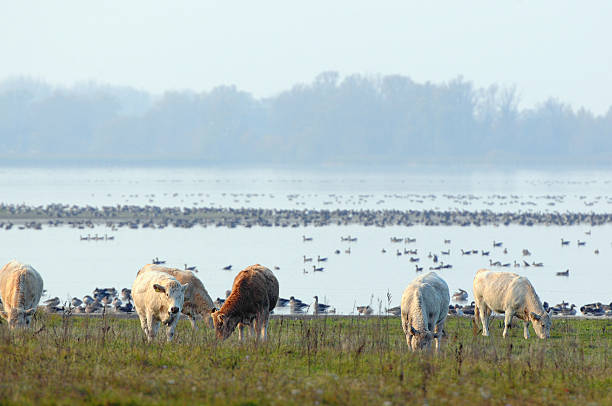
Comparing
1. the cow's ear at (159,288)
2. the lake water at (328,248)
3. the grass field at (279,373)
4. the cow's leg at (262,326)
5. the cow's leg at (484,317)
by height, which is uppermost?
the cow's ear at (159,288)

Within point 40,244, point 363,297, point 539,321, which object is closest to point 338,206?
point 40,244

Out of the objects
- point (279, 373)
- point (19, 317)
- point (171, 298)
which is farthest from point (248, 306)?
point (19, 317)

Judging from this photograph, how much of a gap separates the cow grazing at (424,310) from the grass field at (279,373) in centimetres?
45

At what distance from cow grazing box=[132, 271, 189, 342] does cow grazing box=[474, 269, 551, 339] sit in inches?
287

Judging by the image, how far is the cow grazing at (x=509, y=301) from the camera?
64.8ft

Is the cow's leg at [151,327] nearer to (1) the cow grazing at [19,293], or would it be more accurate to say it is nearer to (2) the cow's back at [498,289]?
(1) the cow grazing at [19,293]

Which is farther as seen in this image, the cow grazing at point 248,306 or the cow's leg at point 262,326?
the cow's leg at point 262,326

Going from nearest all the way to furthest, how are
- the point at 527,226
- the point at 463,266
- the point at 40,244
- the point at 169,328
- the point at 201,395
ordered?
the point at 201,395 < the point at 169,328 < the point at 463,266 < the point at 40,244 < the point at 527,226

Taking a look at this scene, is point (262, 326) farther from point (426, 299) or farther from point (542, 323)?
point (542, 323)

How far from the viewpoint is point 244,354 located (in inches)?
572

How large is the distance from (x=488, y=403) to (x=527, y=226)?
5477 cm

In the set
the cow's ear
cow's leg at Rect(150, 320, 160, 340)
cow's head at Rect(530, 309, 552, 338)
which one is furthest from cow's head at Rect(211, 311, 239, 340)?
cow's head at Rect(530, 309, 552, 338)

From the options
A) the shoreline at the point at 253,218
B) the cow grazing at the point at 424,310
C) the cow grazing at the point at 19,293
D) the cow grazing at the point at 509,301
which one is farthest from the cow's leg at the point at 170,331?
the shoreline at the point at 253,218

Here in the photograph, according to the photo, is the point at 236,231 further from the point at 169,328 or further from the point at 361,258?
the point at 169,328
